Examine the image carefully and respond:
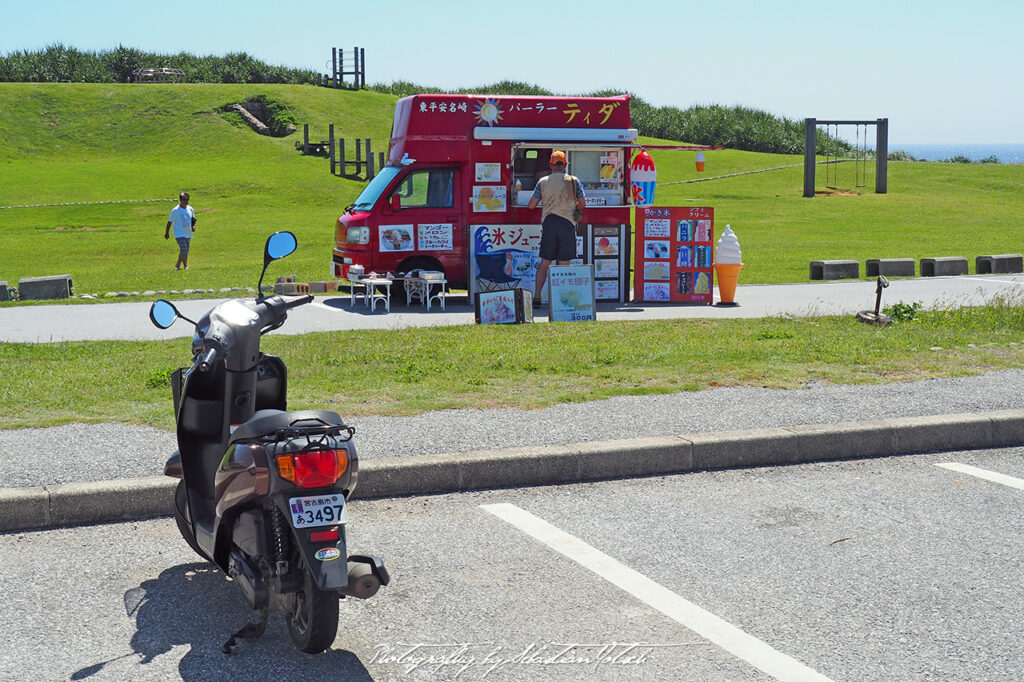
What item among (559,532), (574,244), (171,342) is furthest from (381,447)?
(574,244)

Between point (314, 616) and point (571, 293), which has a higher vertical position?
point (571, 293)

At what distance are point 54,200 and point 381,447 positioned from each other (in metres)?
38.1

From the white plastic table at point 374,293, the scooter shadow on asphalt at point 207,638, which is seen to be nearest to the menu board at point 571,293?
the white plastic table at point 374,293

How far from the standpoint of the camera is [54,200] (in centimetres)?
4119

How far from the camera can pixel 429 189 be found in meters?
16.1

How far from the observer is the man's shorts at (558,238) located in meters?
14.9

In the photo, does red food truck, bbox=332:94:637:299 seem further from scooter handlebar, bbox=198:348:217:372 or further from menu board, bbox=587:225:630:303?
scooter handlebar, bbox=198:348:217:372

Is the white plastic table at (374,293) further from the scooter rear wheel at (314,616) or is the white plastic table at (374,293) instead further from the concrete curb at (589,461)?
the scooter rear wheel at (314,616)

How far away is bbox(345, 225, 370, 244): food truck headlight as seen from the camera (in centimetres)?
1583

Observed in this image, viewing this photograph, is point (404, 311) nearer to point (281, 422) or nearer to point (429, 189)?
point (429, 189)

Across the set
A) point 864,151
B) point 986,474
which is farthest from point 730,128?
point 986,474

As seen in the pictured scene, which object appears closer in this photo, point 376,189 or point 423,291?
point 423,291

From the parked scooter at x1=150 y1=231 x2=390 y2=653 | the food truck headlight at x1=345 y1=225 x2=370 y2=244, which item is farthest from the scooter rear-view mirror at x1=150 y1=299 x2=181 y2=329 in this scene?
the food truck headlight at x1=345 y1=225 x2=370 y2=244

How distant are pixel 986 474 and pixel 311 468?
459 cm
